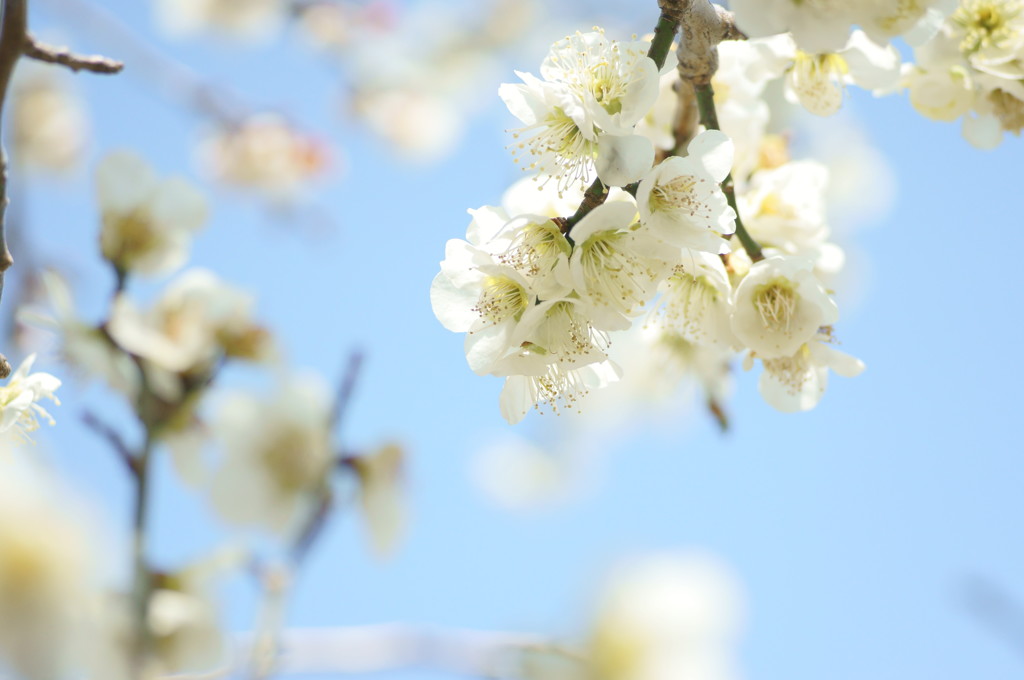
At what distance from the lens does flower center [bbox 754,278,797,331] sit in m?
0.82

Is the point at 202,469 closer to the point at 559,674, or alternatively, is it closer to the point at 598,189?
the point at 559,674

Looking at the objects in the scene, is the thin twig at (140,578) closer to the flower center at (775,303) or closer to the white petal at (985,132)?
the flower center at (775,303)

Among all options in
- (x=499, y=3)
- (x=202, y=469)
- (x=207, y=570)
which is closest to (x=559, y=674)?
(x=207, y=570)

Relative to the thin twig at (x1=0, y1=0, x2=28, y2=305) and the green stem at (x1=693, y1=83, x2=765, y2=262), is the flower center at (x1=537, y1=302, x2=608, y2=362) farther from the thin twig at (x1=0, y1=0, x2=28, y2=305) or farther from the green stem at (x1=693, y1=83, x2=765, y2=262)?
the thin twig at (x1=0, y1=0, x2=28, y2=305)

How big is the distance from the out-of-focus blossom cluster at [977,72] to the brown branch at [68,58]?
3.00 ft

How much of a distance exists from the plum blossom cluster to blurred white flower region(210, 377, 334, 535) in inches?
12.0

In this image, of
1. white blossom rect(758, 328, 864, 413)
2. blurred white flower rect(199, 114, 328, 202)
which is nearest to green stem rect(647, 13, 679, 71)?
white blossom rect(758, 328, 864, 413)

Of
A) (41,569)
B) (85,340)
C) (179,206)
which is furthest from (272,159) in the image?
(41,569)

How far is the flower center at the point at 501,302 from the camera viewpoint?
0.76 m

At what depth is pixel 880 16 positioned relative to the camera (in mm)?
656

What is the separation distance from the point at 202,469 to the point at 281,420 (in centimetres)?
11

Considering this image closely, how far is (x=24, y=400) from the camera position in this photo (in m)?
0.79

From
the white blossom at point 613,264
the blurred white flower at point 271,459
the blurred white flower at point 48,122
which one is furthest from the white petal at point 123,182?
the blurred white flower at point 48,122

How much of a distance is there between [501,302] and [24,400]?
0.46 meters
